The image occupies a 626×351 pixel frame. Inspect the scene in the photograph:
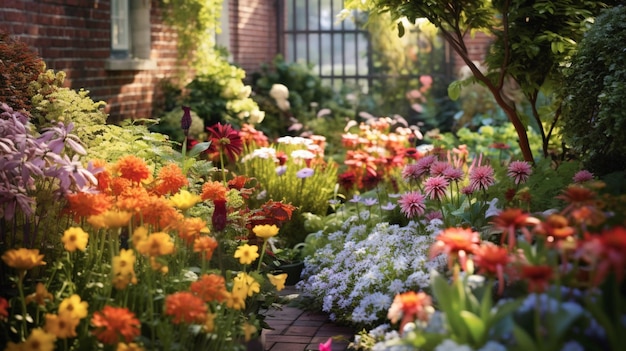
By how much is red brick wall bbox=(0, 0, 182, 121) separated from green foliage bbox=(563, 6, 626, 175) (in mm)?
3922

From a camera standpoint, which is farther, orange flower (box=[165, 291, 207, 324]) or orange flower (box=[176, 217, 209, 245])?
orange flower (box=[176, 217, 209, 245])

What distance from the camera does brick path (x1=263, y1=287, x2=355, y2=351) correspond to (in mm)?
4117

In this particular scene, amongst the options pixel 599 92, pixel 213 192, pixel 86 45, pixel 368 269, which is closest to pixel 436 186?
pixel 368 269

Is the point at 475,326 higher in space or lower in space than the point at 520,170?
lower

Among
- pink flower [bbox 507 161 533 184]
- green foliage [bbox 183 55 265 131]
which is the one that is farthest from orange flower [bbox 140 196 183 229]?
green foliage [bbox 183 55 265 131]

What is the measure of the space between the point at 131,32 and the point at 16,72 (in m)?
3.80

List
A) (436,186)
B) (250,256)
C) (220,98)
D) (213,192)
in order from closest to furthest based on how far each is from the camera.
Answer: (250,256) < (213,192) < (436,186) < (220,98)

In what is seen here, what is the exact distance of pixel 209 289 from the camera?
9.75 feet

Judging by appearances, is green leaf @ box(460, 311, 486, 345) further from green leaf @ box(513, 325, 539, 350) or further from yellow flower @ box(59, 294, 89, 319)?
yellow flower @ box(59, 294, 89, 319)

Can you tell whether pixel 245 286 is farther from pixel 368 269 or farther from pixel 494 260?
pixel 368 269

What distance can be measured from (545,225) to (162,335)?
55.2 inches

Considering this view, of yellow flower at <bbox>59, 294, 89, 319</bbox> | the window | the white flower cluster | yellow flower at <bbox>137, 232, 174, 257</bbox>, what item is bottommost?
the white flower cluster

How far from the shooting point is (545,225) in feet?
8.08

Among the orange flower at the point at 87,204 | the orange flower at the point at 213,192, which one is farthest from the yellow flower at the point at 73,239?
the orange flower at the point at 213,192
